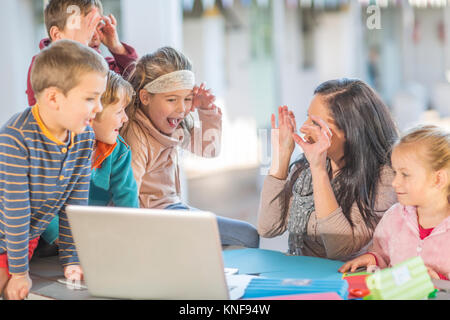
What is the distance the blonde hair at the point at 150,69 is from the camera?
1.67m

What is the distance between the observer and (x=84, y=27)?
5.23 feet

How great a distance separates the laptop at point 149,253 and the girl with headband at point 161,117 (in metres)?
0.52

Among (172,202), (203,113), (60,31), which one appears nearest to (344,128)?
(203,113)

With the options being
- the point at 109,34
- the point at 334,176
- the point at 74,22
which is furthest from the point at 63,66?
the point at 334,176

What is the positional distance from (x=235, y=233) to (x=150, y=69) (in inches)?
22.9

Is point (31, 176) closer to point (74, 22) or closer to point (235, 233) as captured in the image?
point (74, 22)

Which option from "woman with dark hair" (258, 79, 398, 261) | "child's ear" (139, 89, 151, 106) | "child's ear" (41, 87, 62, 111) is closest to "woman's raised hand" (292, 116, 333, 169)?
"woman with dark hair" (258, 79, 398, 261)

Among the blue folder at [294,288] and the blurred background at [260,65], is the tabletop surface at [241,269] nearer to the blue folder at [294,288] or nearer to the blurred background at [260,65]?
the blue folder at [294,288]

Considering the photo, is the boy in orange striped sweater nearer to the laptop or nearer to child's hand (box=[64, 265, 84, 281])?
child's hand (box=[64, 265, 84, 281])

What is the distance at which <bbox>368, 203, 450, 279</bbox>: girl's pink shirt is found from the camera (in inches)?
50.6

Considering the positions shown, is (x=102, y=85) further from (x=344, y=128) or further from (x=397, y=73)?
(x=397, y=73)

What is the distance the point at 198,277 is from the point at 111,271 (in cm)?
19

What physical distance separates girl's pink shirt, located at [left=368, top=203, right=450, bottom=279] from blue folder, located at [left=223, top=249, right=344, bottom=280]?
12 centimetres
